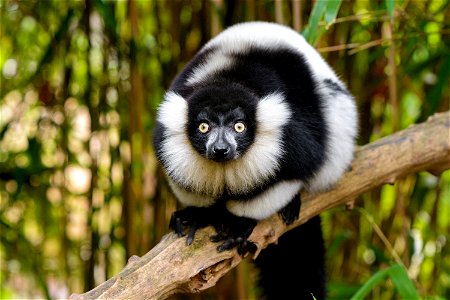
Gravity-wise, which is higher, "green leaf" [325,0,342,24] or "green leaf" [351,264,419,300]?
"green leaf" [325,0,342,24]

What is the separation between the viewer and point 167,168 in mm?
2184

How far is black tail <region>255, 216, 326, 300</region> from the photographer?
8.16 feet

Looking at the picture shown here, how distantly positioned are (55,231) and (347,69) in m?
1.57

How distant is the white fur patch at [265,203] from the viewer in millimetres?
2172

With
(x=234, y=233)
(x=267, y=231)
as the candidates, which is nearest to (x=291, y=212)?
(x=267, y=231)

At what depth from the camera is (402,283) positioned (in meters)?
2.34

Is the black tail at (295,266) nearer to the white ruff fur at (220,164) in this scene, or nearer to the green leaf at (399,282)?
the green leaf at (399,282)

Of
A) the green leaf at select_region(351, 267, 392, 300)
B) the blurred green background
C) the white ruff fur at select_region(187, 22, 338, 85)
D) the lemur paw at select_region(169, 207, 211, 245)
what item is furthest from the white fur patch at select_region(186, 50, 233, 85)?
the green leaf at select_region(351, 267, 392, 300)

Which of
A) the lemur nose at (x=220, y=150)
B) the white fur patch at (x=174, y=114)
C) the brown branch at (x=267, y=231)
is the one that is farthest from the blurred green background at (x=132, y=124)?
the lemur nose at (x=220, y=150)

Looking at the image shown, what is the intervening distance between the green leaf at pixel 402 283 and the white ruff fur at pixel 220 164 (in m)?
0.58

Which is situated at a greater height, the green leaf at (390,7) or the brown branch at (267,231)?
the green leaf at (390,7)

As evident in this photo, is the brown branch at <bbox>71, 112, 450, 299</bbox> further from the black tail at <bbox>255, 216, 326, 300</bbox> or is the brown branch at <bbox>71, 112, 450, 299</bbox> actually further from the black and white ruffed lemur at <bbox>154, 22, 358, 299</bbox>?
the black tail at <bbox>255, 216, 326, 300</bbox>

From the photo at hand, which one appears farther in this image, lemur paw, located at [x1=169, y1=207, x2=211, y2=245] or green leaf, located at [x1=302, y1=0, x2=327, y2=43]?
green leaf, located at [x1=302, y1=0, x2=327, y2=43]

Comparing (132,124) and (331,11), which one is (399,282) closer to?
(331,11)
